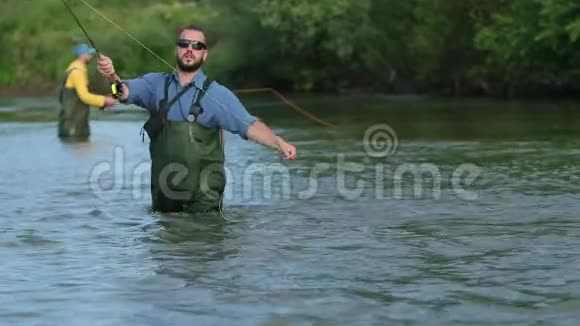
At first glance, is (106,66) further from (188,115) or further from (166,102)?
(188,115)

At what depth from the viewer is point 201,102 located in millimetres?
9953

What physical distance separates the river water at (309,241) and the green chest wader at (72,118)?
285 cm

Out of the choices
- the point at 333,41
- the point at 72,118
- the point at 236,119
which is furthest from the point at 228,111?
the point at 333,41

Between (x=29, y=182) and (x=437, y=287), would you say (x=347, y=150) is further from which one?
(x=437, y=287)

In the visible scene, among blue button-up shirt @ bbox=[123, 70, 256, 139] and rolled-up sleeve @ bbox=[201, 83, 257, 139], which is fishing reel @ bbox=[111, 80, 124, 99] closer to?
blue button-up shirt @ bbox=[123, 70, 256, 139]

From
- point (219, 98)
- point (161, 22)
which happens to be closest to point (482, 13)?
point (161, 22)

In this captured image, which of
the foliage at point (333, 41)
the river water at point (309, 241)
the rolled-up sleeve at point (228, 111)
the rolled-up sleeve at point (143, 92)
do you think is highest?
the foliage at point (333, 41)

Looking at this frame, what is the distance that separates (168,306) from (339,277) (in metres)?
1.25

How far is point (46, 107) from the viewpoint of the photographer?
38.2 metres

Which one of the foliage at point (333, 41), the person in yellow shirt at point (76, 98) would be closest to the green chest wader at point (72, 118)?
the person in yellow shirt at point (76, 98)

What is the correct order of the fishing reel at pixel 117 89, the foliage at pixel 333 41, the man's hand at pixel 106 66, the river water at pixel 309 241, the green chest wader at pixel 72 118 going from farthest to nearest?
the foliage at pixel 333 41, the green chest wader at pixel 72 118, the fishing reel at pixel 117 89, the man's hand at pixel 106 66, the river water at pixel 309 241

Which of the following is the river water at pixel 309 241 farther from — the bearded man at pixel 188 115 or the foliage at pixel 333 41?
the foliage at pixel 333 41

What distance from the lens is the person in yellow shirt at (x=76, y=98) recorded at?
66.7 ft

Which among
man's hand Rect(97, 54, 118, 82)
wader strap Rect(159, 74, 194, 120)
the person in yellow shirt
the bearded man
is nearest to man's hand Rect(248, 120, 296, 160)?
the bearded man
